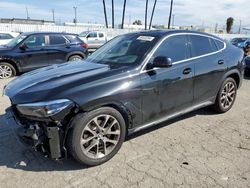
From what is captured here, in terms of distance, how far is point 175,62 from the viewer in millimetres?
4098

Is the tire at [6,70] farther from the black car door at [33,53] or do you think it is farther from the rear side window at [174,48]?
the rear side window at [174,48]

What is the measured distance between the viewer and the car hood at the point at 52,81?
311cm

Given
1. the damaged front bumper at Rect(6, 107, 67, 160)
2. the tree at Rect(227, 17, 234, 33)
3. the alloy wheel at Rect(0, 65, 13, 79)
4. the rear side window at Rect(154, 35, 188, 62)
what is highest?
the tree at Rect(227, 17, 234, 33)

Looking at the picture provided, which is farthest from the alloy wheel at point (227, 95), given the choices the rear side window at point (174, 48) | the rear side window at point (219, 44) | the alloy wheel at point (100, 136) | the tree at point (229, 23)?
the tree at point (229, 23)

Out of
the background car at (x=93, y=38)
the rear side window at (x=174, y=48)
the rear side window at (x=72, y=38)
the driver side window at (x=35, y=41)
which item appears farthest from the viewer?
the background car at (x=93, y=38)

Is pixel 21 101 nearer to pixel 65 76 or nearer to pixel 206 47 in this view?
pixel 65 76

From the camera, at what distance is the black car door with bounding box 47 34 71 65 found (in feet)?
32.1

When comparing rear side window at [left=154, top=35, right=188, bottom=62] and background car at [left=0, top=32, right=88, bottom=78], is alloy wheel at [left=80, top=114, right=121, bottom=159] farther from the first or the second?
background car at [left=0, top=32, right=88, bottom=78]

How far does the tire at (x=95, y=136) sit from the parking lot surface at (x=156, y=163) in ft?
0.48

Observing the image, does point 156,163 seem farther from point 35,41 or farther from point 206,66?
point 35,41

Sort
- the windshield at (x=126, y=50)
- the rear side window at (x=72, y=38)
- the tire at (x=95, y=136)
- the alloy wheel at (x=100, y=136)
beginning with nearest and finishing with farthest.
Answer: the tire at (x=95, y=136)
the alloy wheel at (x=100, y=136)
the windshield at (x=126, y=50)
the rear side window at (x=72, y=38)

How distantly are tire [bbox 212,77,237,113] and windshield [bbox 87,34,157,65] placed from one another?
1.91 meters

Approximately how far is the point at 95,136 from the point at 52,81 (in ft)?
2.96

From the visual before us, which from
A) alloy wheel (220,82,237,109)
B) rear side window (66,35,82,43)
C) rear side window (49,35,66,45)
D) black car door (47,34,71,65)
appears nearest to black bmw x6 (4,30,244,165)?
alloy wheel (220,82,237,109)
